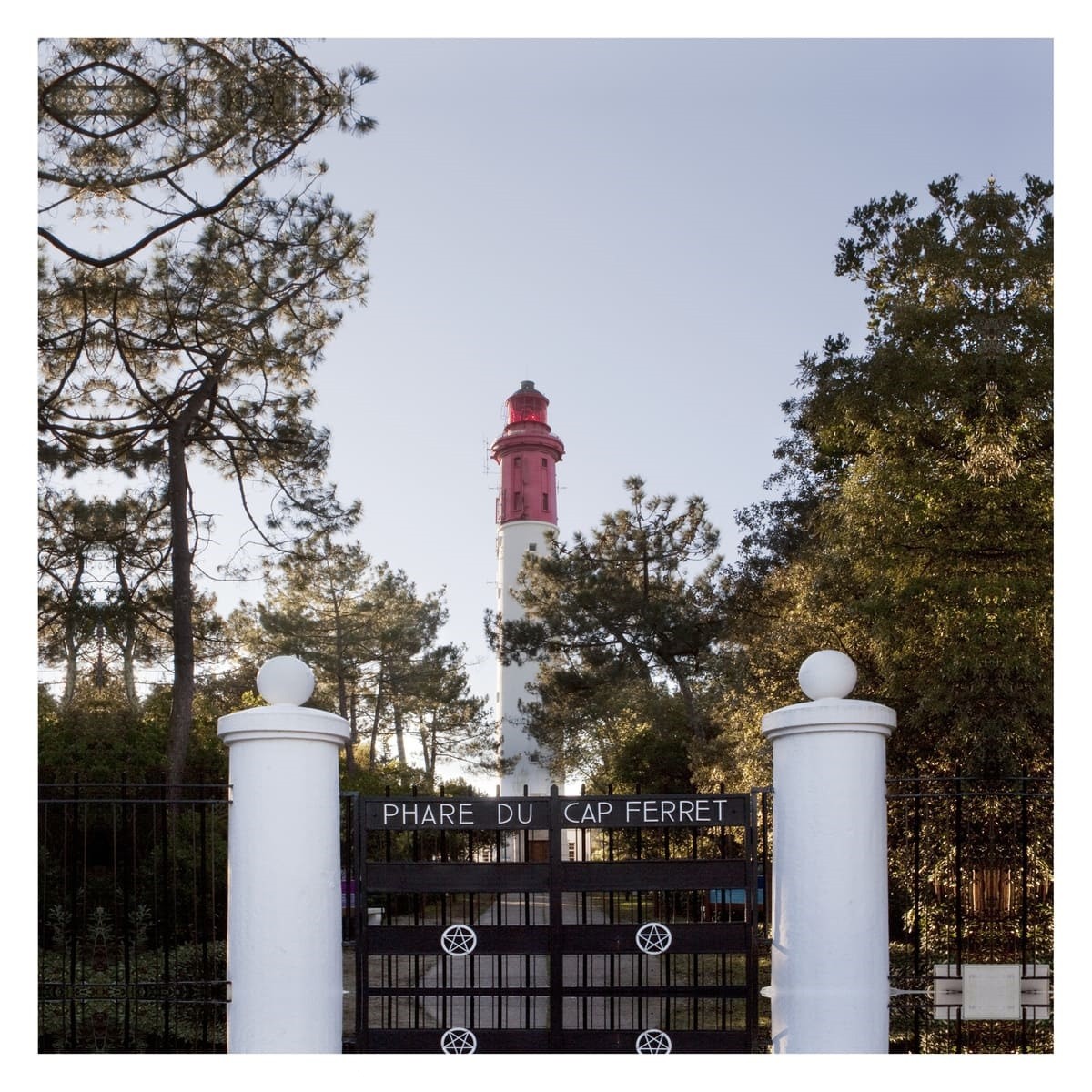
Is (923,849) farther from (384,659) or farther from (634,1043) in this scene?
(384,659)

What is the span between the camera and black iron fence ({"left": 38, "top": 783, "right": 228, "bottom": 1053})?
22.9 feet

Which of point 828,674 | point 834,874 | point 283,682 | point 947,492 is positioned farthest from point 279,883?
point 947,492

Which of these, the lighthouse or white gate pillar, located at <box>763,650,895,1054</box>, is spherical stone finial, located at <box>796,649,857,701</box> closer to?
white gate pillar, located at <box>763,650,895,1054</box>

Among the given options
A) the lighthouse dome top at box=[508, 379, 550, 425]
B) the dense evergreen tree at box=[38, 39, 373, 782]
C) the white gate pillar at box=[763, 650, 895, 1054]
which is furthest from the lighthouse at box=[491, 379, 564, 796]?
the white gate pillar at box=[763, 650, 895, 1054]

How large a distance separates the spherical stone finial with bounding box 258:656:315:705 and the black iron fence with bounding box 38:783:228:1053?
58 cm

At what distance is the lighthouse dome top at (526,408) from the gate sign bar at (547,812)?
87.5 feet

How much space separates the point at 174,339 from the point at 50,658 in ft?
13.5

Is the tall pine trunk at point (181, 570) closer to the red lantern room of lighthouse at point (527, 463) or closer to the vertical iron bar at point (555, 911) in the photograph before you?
the vertical iron bar at point (555, 911)

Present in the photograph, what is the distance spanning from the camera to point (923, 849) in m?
10.5

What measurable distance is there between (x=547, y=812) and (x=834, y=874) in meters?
1.50

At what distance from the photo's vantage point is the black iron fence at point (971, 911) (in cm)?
657

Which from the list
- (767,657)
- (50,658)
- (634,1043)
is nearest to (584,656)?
(767,657)

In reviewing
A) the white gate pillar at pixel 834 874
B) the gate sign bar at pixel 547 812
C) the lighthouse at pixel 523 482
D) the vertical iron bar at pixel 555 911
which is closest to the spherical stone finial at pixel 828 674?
the white gate pillar at pixel 834 874

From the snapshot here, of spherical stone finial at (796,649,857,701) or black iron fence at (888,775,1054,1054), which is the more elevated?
spherical stone finial at (796,649,857,701)
